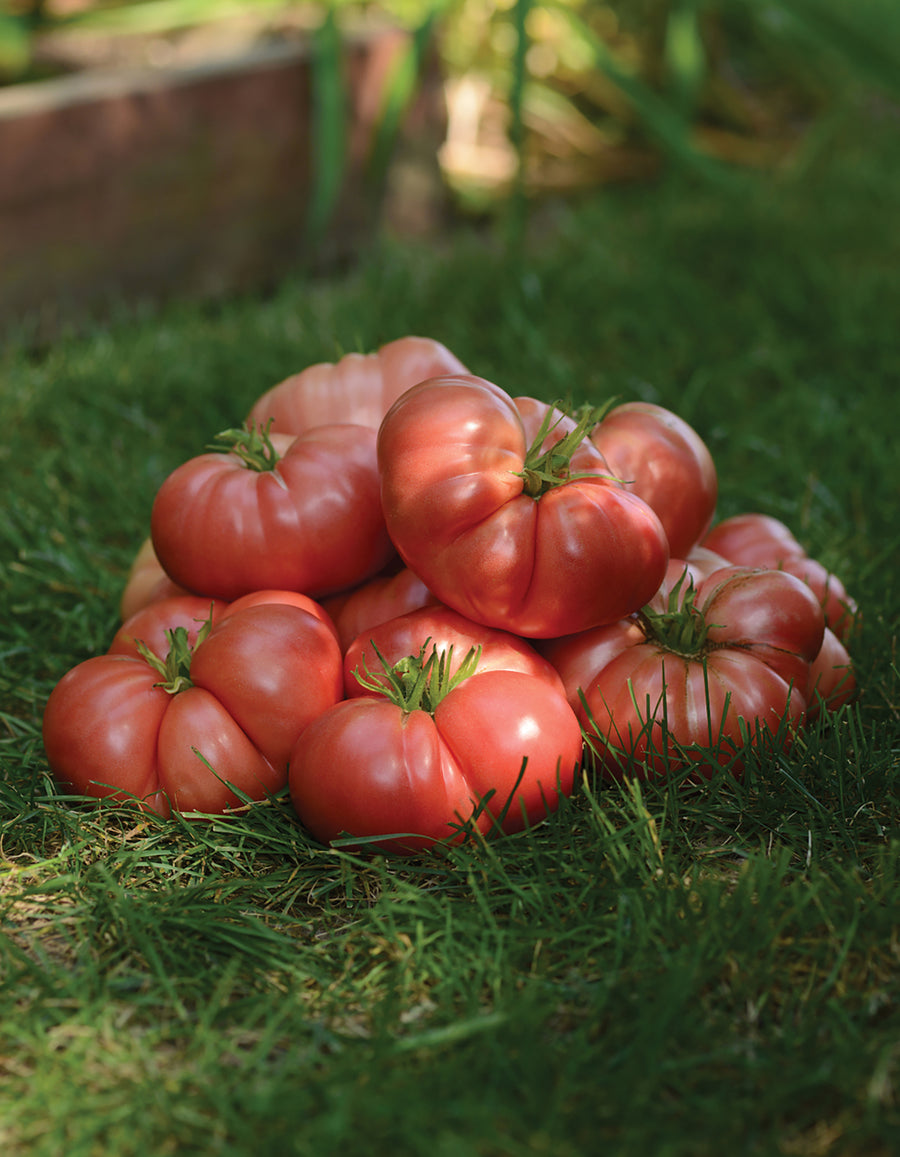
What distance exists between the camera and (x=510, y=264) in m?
3.28

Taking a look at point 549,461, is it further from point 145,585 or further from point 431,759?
point 145,585

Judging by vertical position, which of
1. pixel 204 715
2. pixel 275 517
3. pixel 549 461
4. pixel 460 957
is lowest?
pixel 460 957

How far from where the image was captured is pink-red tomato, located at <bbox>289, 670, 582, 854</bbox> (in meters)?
1.21

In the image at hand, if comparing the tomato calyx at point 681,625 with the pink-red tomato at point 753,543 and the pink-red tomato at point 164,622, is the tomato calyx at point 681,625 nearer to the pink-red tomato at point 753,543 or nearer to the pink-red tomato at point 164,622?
the pink-red tomato at point 753,543

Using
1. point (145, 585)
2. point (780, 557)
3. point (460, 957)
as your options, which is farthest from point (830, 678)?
point (145, 585)

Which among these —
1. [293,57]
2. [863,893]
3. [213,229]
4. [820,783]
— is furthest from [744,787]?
[293,57]

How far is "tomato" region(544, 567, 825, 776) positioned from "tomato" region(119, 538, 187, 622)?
21.5 inches

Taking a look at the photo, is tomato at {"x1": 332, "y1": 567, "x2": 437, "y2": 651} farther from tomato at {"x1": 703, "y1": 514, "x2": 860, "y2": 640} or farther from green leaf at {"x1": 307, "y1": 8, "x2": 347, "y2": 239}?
green leaf at {"x1": 307, "y1": 8, "x2": 347, "y2": 239}

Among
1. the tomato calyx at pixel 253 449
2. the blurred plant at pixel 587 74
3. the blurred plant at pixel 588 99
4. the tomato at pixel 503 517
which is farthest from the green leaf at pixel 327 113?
the tomato at pixel 503 517

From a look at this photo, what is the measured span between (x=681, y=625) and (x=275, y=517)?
498mm

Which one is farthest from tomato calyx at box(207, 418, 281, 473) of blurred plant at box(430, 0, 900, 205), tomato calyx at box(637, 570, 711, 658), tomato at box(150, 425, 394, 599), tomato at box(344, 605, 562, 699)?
blurred plant at box(430, 0, 900, 205)

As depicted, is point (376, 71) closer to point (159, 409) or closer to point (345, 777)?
point (159, 409)

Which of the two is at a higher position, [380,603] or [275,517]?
[275,517]

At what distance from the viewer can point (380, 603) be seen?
144 centimetres
